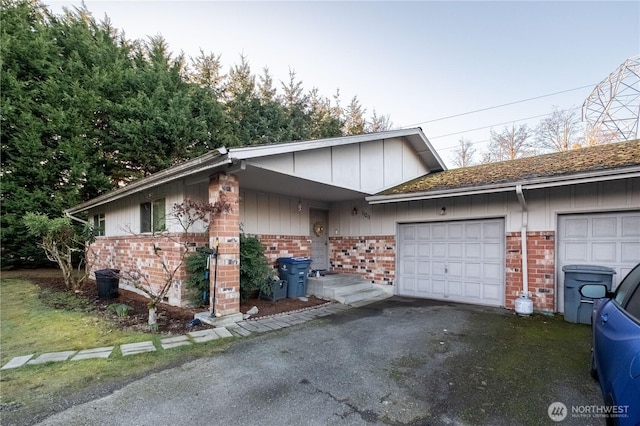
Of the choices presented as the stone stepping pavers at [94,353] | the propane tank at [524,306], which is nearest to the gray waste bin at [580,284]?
the propane tank at [524,306]

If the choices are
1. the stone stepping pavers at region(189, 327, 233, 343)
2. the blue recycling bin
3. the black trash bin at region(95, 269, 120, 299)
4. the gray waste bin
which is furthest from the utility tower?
the black trash bin at region(95, 269, 120, 299)

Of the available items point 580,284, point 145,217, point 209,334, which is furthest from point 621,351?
point 145,217

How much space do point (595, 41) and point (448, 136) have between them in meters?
10.7

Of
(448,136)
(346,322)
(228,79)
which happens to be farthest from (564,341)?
(228,79)

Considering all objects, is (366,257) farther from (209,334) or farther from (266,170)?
(209,334)

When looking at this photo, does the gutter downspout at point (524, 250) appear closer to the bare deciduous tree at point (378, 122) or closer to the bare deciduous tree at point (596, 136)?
the bare deciduous tree at point (596, 136)

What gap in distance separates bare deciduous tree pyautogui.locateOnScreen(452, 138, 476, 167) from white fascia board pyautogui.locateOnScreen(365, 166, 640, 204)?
1478cm

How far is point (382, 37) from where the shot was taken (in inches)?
414

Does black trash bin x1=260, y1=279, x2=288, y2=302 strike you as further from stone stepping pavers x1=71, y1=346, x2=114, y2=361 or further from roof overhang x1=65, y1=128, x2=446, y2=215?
stone stepping pavers x1=71, y1=346, x2=114, y2=361

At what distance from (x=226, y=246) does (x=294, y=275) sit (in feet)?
7.95

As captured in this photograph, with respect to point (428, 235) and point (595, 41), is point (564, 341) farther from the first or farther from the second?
point (595, 41)

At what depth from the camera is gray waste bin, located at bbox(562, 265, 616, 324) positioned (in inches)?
201

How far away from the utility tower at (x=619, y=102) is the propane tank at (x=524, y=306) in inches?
426

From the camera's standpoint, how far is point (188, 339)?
14.6 feet
